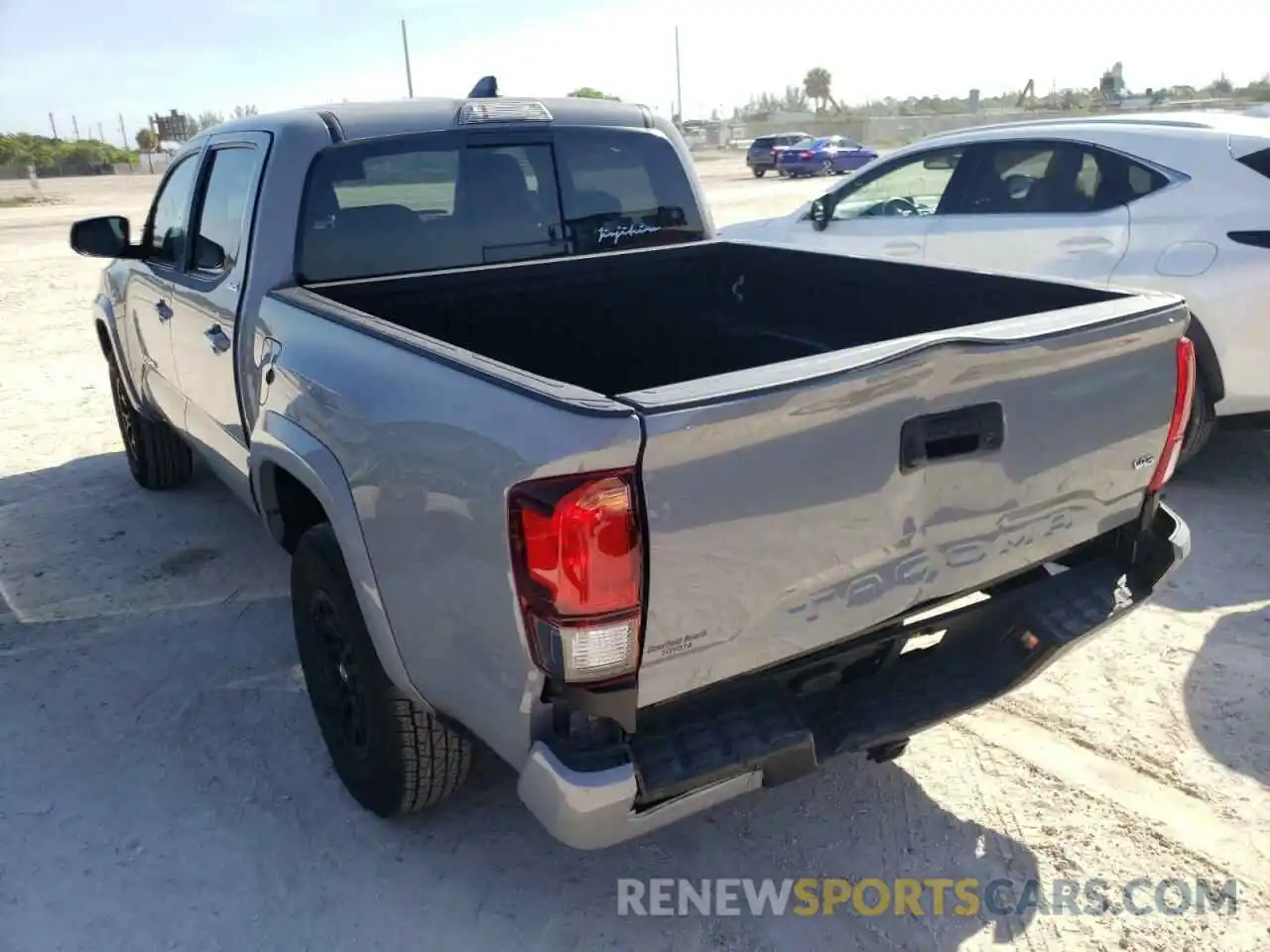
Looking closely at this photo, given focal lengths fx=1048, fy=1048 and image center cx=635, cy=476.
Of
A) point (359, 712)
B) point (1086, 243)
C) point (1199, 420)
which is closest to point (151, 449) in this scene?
point (359, 712)

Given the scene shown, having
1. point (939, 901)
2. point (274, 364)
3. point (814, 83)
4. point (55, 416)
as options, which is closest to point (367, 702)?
point (274, 364)

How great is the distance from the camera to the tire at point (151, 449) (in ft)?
18.7

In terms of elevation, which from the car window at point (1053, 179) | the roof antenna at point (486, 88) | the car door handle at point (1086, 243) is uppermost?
the roof antenna at point (486, 88)

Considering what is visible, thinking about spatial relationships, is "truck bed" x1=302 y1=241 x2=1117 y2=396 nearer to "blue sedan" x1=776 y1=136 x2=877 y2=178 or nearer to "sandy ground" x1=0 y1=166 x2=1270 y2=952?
"sandy ground" x1=0 y1=166 x2=1270 y2=952

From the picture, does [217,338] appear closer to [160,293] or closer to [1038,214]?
[160,293]

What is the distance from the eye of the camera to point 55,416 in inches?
296

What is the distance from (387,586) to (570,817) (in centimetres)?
77

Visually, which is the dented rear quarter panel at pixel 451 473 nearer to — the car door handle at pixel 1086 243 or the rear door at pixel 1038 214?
the rear door at pixel 1038 214

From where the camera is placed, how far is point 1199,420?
5066 millimetres

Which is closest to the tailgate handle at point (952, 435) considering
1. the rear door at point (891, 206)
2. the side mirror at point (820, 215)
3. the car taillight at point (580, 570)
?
the car taillight at point (580, 570)

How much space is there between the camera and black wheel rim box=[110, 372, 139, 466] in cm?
582

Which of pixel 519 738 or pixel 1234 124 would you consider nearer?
pixel 519 738

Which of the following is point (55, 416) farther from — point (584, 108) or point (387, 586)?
point (387, 586)

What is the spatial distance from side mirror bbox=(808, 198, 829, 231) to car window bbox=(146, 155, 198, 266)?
411cm
